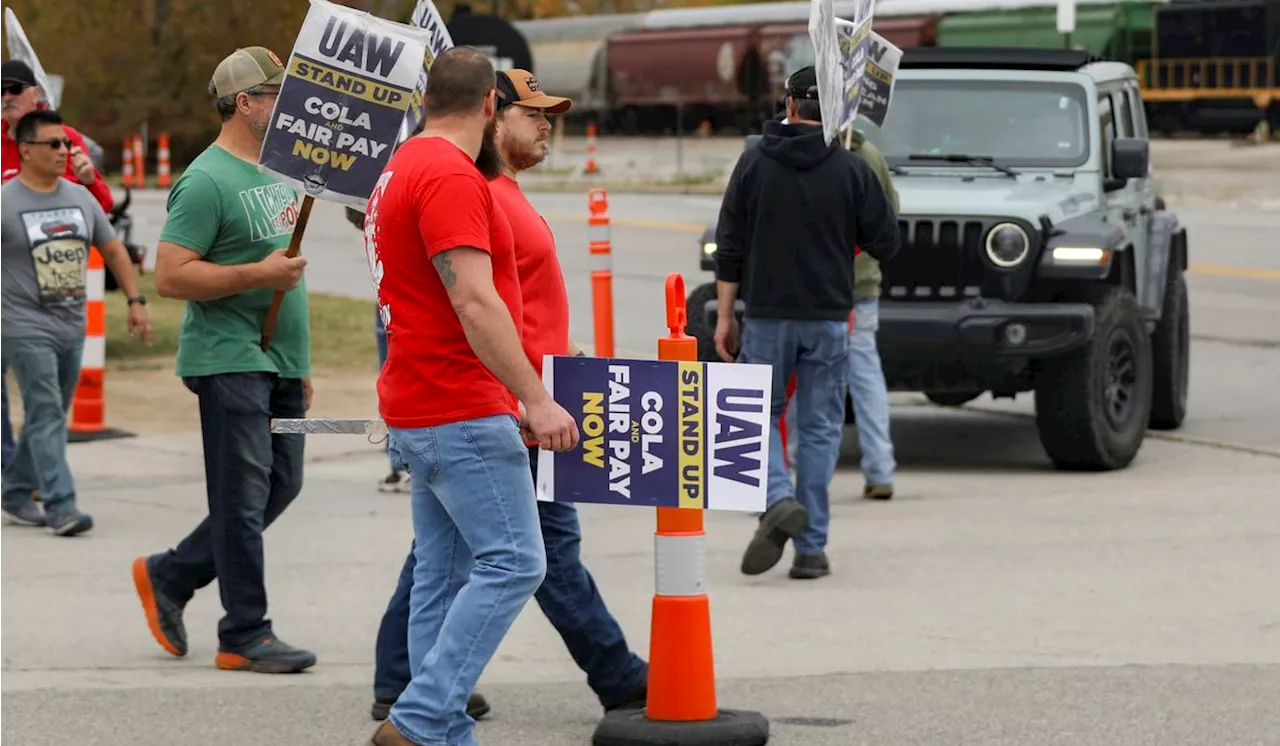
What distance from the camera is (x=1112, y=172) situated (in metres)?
11.4

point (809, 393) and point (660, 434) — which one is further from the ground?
point (660, 434)

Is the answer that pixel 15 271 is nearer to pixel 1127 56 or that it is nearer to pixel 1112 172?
pixel 1112 172

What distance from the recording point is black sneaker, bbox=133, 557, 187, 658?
7.00 m

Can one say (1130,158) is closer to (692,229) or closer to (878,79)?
(878,79)

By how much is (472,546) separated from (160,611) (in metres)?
2.10

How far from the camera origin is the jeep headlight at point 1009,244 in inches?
422

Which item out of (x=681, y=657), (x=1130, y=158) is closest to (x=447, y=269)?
(x=681, y=657)

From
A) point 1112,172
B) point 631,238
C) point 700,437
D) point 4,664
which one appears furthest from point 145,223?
point 700,437

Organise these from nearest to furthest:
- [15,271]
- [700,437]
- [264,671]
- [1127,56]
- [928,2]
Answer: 1. [700,437]
2. [264,671]
3. [15,271]
4. [1127,56]
5. [928,2]

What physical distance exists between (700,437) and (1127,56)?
145 ft

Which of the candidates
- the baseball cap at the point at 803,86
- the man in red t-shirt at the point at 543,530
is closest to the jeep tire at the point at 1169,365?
the baseball cap at the point at 803,86

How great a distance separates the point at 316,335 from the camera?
1666 centimetres

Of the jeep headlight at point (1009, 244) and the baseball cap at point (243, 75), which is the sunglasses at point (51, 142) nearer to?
the baseball cap at point (243, 75)

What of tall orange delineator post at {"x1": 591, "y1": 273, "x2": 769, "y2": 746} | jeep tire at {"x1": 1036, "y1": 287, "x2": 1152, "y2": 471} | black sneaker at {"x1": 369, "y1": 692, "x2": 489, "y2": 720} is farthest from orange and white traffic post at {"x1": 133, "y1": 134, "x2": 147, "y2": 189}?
tall orange delineator post at {"x1": 591, "y1": 273, "x2": 769, "y2": 746}
